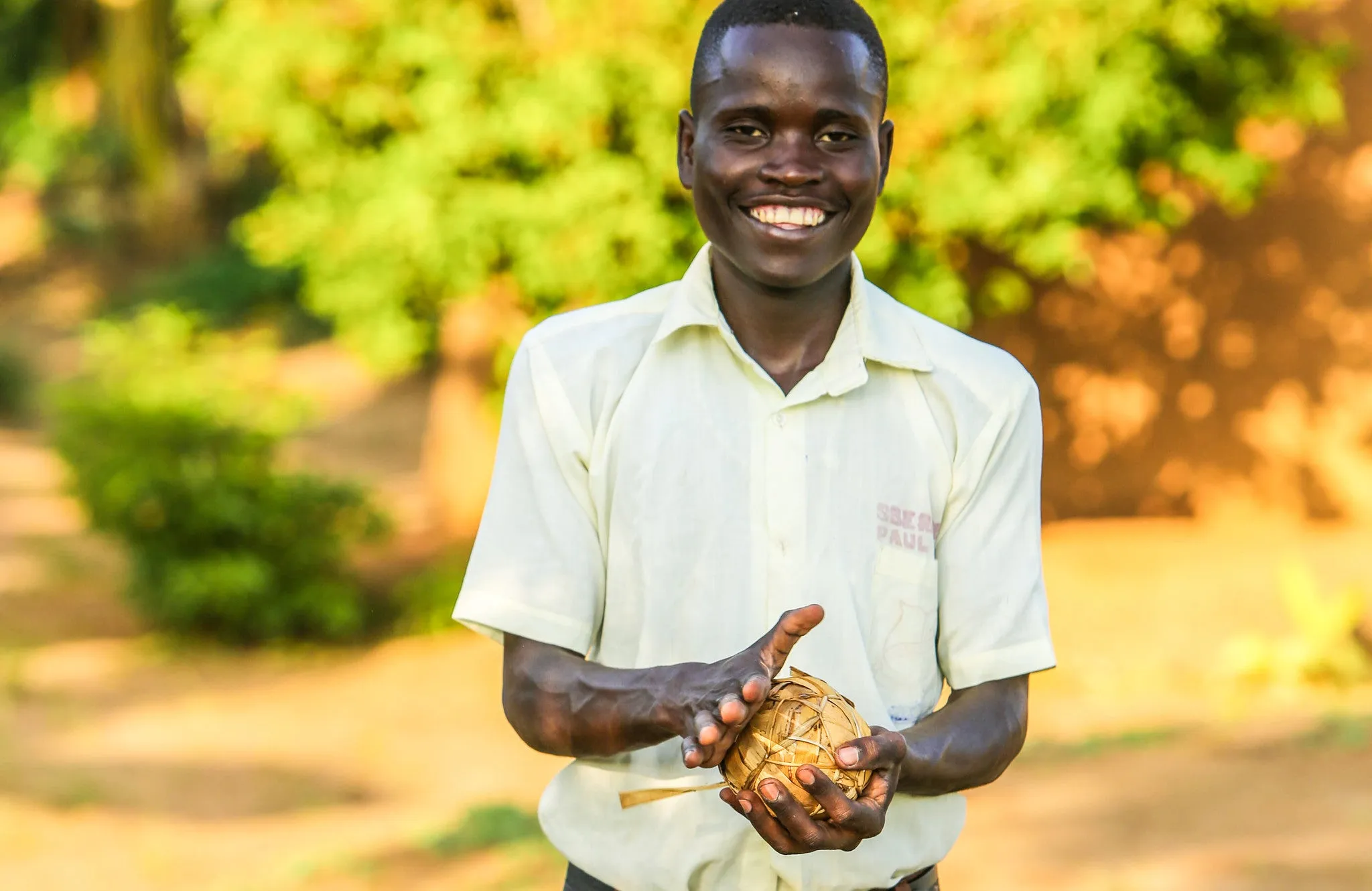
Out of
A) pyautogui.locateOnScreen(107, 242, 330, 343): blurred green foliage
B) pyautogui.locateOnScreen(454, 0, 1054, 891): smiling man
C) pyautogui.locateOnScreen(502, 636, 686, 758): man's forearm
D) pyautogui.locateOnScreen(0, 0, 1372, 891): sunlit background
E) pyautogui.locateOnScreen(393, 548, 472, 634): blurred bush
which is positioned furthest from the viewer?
pyautogui.locateOnScreen(107, 242, 330, 343): blurred green foliage

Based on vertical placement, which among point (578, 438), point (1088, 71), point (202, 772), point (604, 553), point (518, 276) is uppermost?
point (1088, 71)

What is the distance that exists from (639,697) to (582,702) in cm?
8

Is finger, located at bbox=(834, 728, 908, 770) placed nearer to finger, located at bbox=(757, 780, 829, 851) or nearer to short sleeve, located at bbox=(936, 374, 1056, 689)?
finger, located at bbox=(757, 780, 829, 851)

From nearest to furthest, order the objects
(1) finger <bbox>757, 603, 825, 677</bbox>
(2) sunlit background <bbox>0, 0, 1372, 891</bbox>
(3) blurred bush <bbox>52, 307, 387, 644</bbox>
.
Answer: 1. (1) finger <bbox>757, 603, 825, 677</bbox>
2. (2) sunlit background <bbox>0, 0, 1372, 891</bbox>
3. (3) blurred bush <bbox>52, 307, 387, 644</bbox>

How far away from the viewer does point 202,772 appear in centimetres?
761

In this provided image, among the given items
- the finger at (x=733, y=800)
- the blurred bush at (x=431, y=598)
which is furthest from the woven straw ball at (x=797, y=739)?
the blurred bush at (x=431, y=598)

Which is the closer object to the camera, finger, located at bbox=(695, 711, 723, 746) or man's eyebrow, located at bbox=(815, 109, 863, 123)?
finger, located at bbox=(695, 711, 723, 746)

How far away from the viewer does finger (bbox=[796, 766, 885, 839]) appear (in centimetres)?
165

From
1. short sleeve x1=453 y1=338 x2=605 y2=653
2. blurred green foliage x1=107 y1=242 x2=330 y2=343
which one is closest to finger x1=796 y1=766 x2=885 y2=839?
short sleeve x1=453 y1=338 x2=605 y2=653

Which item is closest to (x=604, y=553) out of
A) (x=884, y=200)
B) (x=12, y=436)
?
(x=884, y=200)

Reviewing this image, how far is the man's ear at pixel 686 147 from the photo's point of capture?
206 cm

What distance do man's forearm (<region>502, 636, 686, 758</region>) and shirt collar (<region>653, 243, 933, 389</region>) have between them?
41cm

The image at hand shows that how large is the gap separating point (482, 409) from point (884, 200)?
305 cm

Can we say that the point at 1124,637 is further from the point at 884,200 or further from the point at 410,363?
the point at 410,363
